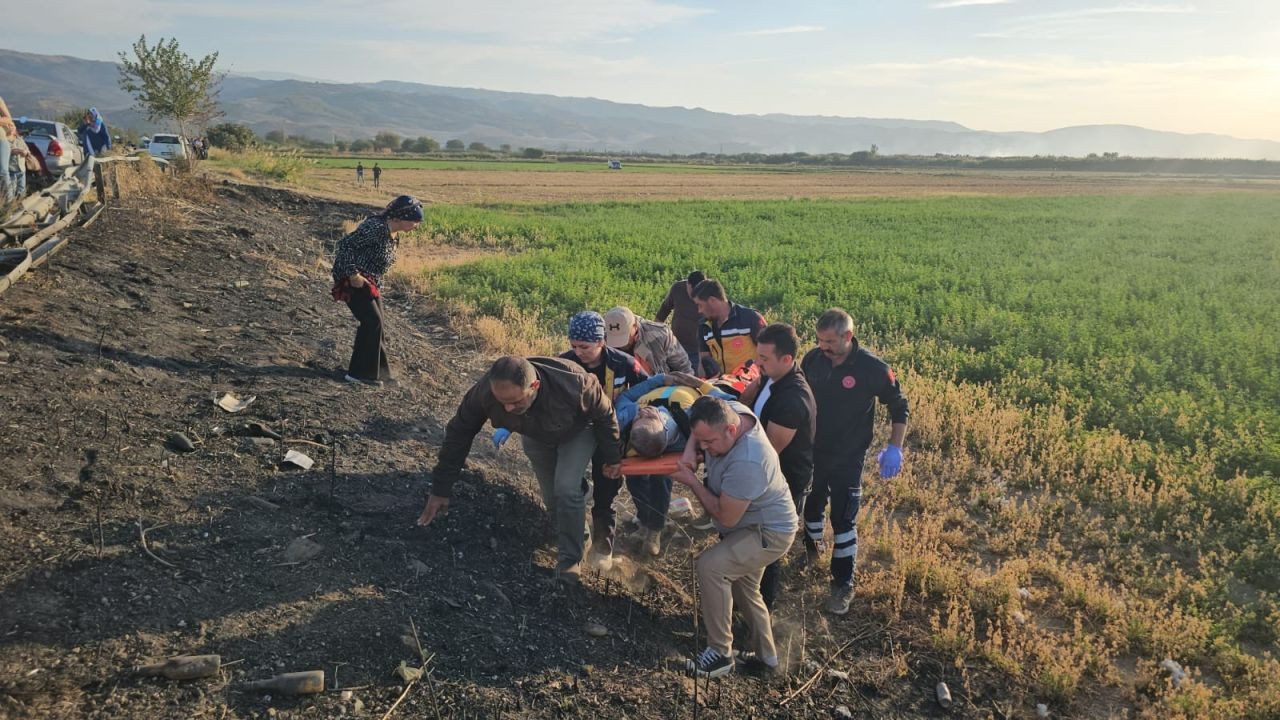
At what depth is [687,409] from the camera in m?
4.93

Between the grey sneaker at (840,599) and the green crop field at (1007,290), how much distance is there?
184 inches

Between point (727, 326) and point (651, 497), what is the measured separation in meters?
1.58

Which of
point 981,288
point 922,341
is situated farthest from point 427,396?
point 981,288

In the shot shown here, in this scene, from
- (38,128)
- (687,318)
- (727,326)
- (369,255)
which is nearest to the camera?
(727,326)

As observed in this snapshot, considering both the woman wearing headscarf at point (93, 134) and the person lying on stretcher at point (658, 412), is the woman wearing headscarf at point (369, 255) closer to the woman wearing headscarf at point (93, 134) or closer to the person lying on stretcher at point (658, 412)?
the person lying on stretcher at point (658, 412)

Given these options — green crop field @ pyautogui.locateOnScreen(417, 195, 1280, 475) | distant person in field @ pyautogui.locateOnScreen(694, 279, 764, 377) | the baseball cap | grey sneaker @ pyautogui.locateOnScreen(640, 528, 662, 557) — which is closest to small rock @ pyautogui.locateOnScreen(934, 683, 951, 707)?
grey sneaker @ pyautogui.locateOnScreen(640, 528, 662, 557)

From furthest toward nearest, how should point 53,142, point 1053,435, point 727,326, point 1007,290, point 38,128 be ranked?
point 38,128 → point 1007,290 → point 53,142 → point 1053,435 → point 727,326

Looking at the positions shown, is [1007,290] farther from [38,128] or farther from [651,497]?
[38,128]

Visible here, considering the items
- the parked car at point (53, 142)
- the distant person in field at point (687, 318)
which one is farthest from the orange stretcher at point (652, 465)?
the parked car at point (53, 142)

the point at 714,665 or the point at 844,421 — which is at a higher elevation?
the point at 844,421

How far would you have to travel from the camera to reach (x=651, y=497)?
6066mm

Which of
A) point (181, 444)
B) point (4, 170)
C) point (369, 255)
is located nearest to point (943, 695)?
point (181, 444)

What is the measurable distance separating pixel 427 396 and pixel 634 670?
4.64 meters

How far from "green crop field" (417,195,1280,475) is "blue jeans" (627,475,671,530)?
5566mm
